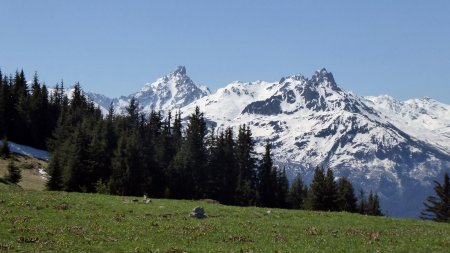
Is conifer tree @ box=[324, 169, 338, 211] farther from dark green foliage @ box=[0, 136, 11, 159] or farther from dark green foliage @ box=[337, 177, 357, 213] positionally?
dark green foliage @ box=[0, 136, 11, 159]

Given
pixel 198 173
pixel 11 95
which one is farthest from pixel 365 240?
pixel 11 95

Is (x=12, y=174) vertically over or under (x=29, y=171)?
under

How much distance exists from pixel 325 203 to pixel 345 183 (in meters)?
21.9

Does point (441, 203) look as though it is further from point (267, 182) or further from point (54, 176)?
point (54, 176)

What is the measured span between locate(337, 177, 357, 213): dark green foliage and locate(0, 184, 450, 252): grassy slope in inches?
2577

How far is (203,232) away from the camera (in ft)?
100

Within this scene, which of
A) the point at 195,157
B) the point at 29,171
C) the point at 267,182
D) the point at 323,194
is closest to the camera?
the point at 323,194

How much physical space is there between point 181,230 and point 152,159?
3241 inches

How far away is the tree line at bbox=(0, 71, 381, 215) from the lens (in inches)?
3590

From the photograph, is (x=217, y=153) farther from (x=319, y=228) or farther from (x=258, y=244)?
(x=258, y=244)

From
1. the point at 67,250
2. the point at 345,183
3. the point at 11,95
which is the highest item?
the point at 11,95

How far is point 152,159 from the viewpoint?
112250 mm

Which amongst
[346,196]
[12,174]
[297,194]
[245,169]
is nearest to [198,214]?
[12,174]

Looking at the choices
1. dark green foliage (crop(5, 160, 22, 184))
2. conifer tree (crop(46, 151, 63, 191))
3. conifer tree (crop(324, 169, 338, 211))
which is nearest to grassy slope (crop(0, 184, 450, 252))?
dark green foliage (crop(5, 160, 22, 184))
